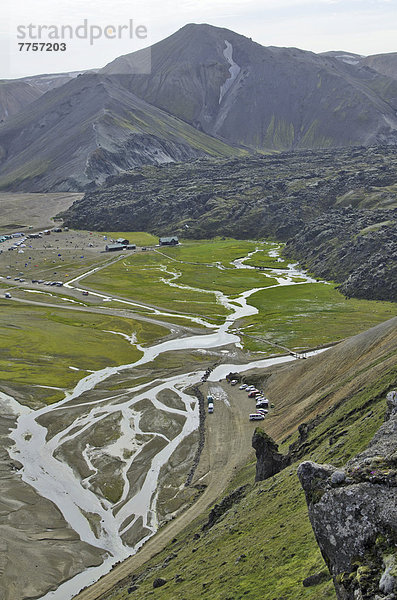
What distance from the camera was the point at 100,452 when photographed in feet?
314

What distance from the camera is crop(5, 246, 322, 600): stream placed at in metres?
75.6

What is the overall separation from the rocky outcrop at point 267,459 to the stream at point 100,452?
17.1 meters

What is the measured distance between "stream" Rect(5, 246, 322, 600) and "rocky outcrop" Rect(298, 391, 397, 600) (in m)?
45.9

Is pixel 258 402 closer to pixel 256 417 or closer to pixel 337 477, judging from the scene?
pixel 256 417

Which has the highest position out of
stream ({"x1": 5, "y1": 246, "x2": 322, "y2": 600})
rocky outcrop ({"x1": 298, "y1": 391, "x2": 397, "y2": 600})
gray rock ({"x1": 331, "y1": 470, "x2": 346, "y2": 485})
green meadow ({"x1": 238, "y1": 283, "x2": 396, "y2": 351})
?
Result: gray rock ({"x1": 331, "y1": 470, "x2": 346, "y2": 485})

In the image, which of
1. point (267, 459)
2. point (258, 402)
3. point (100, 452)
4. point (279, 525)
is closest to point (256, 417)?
point (258, 402)

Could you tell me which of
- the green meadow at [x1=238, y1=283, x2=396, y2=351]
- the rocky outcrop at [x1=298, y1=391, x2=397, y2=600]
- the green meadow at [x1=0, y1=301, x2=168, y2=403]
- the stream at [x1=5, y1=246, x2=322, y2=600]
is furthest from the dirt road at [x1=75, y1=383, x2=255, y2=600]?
the rocky outcrop at [x1=298, y1=391, x2=397, y2=600]

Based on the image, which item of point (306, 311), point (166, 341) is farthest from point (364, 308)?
point (166, 341)

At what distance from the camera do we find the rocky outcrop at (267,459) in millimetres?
68312

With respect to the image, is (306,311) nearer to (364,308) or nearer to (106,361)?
(364,308)

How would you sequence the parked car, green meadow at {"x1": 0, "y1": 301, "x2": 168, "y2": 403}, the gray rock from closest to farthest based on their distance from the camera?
the gray rock, the parked car, green meadow at {"x1": 0, "y1": 301, "x2": 168, "y2": 403}

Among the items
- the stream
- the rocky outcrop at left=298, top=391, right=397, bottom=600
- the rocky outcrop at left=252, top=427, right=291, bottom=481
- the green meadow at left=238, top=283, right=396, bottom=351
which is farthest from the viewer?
the green meadow at left=238, top=283, right=396, bottom=351

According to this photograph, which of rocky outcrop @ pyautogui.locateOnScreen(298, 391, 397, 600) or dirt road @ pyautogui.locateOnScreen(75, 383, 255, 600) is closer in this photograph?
rocky outcrop @ pyautogui.locateOnScreen(298, 391, 397, 600)

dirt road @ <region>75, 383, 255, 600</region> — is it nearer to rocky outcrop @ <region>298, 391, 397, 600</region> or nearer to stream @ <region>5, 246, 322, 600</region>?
stream @ <region>5, 246, 322, 600</region>
